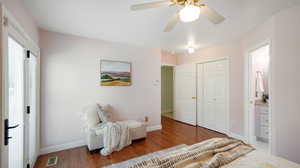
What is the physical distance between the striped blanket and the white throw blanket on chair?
1389 millimetres

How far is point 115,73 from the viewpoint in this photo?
322 cm

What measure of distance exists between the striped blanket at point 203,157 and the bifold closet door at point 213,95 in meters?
2.16

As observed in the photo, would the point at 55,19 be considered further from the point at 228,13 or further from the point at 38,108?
the point at 228,13

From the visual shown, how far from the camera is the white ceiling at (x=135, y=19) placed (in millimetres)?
1728

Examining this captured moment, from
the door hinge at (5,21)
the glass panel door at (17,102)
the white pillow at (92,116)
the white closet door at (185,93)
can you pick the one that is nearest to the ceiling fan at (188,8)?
the door hinge at (5,21)

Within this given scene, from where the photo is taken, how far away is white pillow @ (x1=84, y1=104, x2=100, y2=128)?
8.62ft

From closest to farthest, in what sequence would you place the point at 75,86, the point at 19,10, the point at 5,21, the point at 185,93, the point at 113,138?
the point at 5,21
the point at 19,10
the point at 113,138
the point at 75,86
the point at 185,93

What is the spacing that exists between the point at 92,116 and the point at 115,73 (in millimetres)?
1122

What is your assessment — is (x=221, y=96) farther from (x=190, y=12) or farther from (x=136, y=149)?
(x=190, y=12)

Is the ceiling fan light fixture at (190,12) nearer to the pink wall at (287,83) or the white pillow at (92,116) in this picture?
the pink wall at (287,83)

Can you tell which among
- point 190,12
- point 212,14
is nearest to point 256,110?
point 212,14

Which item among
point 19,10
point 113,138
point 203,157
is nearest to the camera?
point 203,157

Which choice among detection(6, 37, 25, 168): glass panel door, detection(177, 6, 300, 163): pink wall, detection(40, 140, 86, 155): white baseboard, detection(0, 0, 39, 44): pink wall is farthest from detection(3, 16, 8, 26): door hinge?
detection(177, 6, 300, 163): pink wall

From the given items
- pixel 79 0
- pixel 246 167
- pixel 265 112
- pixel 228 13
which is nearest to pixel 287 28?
pixel 228 13
